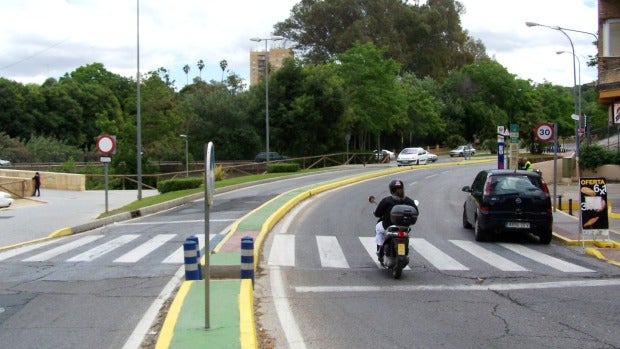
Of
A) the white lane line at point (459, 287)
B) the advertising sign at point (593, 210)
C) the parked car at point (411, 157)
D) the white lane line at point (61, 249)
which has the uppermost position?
the parked car at point (411, 157)

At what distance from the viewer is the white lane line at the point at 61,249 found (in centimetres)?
1435

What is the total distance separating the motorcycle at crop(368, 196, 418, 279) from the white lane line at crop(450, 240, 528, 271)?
229 cm

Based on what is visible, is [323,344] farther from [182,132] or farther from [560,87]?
[560,87]

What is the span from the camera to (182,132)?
62.3 metres

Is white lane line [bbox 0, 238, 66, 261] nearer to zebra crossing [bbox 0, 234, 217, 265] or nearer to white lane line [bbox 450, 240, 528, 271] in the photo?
zebra crossing [bbox 0, 234, 217, 265]

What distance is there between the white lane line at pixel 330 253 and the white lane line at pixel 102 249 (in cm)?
477

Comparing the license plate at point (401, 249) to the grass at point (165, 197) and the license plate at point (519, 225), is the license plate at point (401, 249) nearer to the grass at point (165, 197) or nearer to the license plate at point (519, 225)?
the license plate at point (519, 225)

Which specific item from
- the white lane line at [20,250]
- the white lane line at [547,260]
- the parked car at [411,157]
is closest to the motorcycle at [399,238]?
the white lane line at [547,260]

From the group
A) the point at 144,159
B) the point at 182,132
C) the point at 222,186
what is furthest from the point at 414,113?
the point at 222,186

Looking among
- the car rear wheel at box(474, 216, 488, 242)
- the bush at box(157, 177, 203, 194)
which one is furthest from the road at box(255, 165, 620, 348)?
the bush at box(157, 177, 203, 194)

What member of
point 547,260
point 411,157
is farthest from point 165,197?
point 411,157

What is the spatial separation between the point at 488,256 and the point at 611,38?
56.4 feet

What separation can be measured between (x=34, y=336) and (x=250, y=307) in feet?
8.20

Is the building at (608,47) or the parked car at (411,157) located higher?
the building at (608,47)
